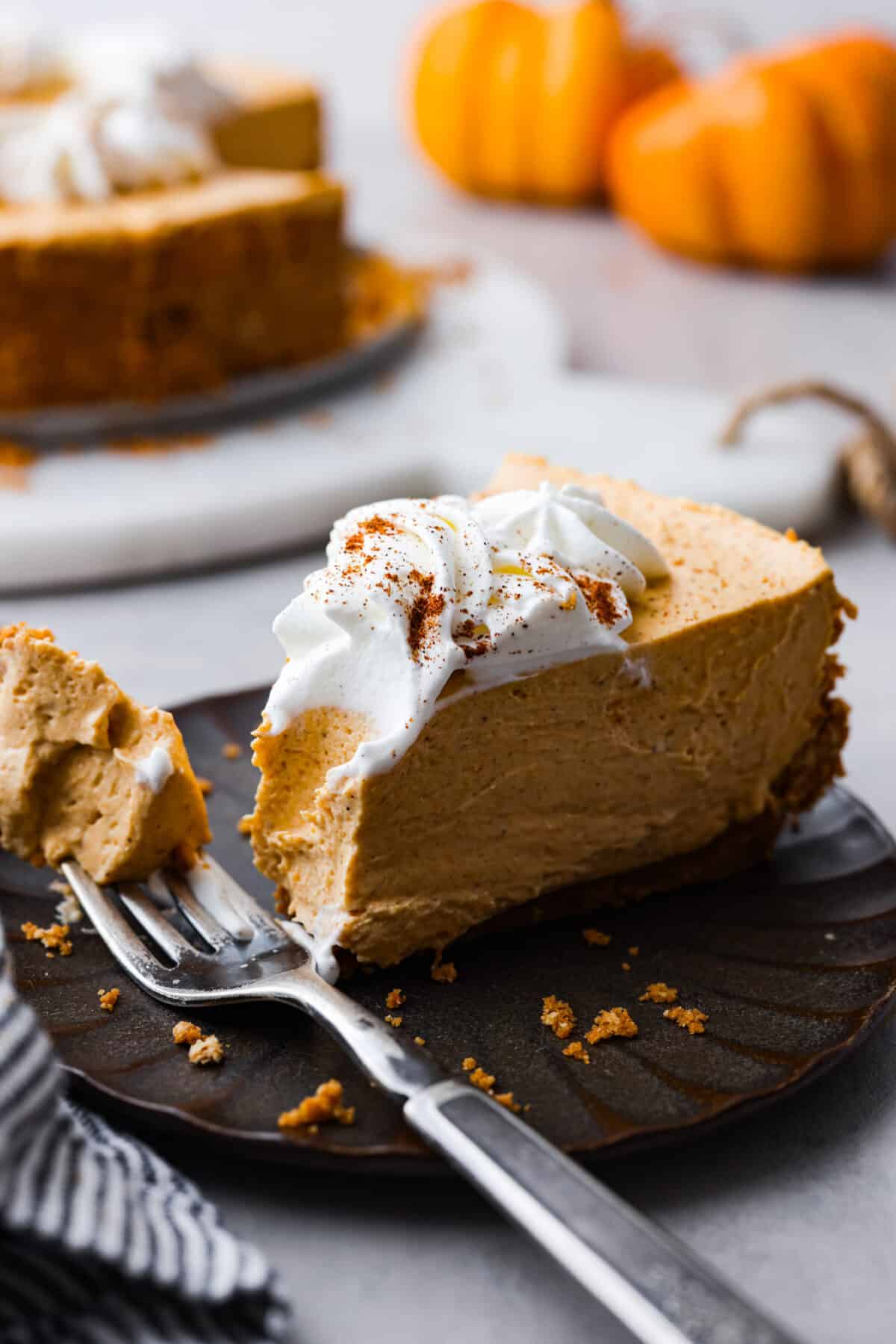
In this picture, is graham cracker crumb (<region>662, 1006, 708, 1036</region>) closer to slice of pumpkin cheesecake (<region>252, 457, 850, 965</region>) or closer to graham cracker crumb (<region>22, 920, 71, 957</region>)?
slice of pumpkin cheesecake (<region>252, 457, 850, 965</region>)

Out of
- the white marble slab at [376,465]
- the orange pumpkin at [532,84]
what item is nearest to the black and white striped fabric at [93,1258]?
the white marble slab at [376,465]

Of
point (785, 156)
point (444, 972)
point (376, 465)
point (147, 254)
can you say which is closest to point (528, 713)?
point (444, 972)

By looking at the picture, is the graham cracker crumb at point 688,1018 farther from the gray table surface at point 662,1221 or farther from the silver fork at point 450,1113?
the silver fork at point 450,1113

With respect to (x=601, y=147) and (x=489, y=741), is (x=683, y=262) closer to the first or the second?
(x=601, y=147)

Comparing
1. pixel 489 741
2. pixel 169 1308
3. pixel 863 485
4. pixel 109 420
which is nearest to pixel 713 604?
pixel 489 741

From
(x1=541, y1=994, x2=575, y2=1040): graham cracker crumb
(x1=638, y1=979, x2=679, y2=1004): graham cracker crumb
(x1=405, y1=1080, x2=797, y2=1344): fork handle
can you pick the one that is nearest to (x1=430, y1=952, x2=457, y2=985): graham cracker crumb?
(x1=541, y1=994, x2=575, y2=1040): graham cracker crumb

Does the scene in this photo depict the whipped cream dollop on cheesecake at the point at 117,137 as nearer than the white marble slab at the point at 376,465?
No

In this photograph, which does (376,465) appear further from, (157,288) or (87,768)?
(87,768)
